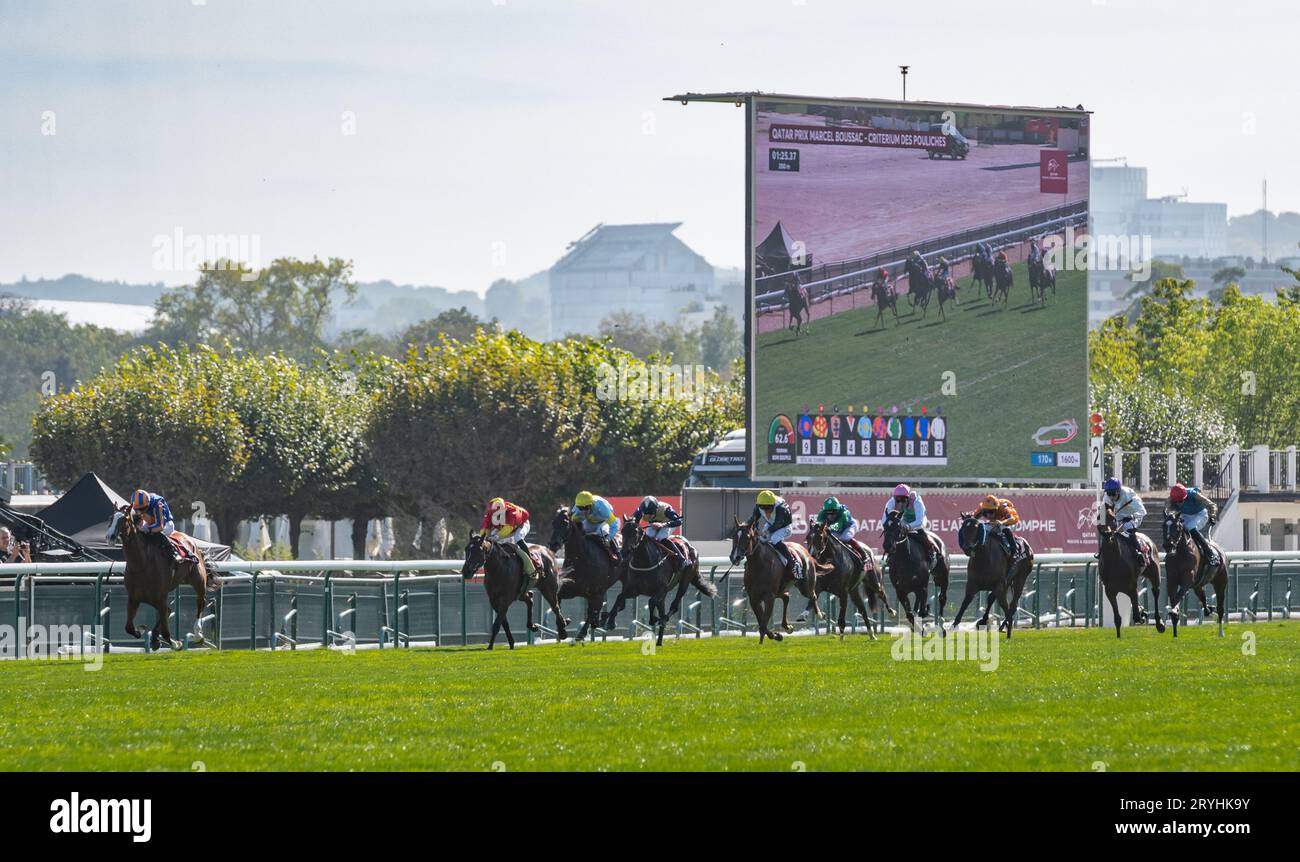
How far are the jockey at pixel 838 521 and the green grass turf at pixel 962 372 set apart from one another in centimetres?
1030

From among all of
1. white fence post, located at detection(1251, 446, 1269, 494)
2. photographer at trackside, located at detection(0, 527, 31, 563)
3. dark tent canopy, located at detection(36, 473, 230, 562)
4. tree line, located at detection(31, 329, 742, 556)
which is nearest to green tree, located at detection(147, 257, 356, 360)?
tree line, located at detection(31, 329, 742, 556)

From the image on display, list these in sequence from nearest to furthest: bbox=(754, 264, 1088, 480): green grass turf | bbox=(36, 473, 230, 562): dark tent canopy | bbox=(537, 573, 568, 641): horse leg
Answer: bbox=(537, 573, 568, 641): horse leg
bbox=(754, 264, 1088, 480): green grass turf
bbox=(36, 473, 230, 562): dark tent canopy

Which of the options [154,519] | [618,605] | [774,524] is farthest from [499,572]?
[154,519]

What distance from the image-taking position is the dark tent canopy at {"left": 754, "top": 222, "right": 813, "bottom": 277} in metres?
34.7

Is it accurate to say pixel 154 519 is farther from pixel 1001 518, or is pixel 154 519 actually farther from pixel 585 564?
pixel 1001 518

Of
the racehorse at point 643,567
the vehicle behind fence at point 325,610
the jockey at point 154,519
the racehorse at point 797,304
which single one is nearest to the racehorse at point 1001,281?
the racehorse at point 797,304

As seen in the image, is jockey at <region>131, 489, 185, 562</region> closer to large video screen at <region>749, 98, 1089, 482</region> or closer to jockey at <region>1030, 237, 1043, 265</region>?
large video screen at <region>749, 98, 1089, 482</region>

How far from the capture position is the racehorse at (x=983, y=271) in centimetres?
3675

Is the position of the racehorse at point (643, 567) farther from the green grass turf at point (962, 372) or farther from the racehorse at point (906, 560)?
the green grass turf at point (962, 372)

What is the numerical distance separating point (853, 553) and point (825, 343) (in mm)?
10862

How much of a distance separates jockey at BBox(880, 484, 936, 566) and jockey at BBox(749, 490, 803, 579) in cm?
165

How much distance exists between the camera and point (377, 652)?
966 inches

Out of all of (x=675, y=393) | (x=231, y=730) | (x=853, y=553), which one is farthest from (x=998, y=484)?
(x=231, y=730)

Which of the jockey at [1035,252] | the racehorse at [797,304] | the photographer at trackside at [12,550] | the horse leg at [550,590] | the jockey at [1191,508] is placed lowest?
the horse leg at [550,590]
